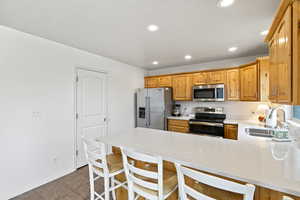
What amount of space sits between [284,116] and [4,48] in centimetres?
476

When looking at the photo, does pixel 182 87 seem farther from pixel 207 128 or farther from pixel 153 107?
pixel 207 128

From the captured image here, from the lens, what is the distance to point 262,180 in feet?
3.03

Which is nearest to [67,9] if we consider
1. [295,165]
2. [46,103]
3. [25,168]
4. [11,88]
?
[11,88]

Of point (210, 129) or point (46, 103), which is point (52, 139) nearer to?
point (46, 103)

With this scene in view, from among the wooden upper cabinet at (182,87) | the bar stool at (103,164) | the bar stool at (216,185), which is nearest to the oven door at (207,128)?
the wooden upper cabinet at (182,87)

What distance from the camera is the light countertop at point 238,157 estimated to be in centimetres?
95

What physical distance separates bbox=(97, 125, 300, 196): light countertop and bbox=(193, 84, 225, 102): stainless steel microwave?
2143 mm

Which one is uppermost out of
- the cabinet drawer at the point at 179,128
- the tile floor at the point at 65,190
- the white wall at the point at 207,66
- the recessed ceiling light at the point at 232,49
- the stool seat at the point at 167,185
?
the recessed ceiling light at the point at 232,49

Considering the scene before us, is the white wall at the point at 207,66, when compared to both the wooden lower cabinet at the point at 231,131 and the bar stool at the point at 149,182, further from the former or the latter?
the bar stool at the point at 149,182

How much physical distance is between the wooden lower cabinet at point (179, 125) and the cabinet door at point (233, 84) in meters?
1.29

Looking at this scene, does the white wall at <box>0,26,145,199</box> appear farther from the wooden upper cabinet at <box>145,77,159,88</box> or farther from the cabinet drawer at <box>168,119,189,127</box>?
the cabinet drawer at <box>168,119,189,127</box>

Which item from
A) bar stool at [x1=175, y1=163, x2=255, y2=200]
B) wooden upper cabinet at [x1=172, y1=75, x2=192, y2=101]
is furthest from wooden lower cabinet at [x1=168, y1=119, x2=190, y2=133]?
bar stool at [x1=175, y1=163, x2=255, y2=200]

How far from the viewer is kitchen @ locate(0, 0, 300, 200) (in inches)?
46.5

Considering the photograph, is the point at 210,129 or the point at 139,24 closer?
the point at 139,24
